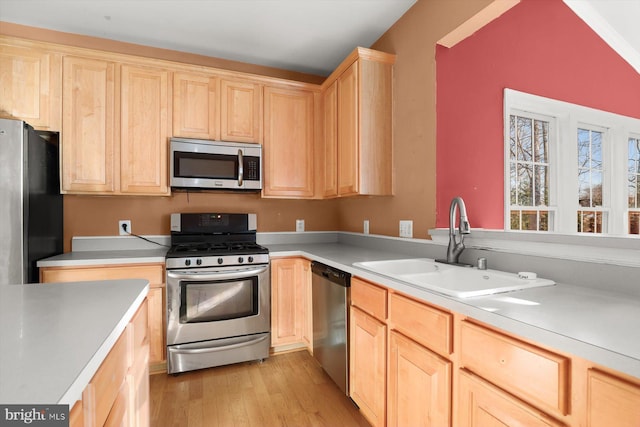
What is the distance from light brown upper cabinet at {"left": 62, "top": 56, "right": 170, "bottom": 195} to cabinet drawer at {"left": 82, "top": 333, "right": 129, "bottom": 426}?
1.94m

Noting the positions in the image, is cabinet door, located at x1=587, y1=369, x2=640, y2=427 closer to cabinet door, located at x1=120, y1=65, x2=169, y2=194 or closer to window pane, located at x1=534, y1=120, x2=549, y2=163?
window pane, located at x1=534, y1=120, x2=549, y2=163

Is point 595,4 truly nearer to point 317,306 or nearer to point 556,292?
point 556,292

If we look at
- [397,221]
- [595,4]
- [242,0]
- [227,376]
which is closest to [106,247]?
[227,376]

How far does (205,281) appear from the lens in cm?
236

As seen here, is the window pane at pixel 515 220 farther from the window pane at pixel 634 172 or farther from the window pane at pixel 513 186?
the window pane at pixel 634 172

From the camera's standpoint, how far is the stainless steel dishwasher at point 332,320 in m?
1.89

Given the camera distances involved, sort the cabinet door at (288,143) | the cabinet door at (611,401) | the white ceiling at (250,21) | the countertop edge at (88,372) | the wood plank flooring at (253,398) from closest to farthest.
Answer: the countertop edge at (88,372) → the cabinet door at (611,401) → the wood plank flooring at (253,398) → the white ceiling at (250,21) → the cabinet door at (288,143)

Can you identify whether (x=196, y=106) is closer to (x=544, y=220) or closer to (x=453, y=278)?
(x=453, y=278)

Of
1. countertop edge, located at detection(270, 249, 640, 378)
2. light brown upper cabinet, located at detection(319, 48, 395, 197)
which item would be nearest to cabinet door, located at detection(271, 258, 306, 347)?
light brown upper cabinet, located at detection(319, 48, 395, 197)

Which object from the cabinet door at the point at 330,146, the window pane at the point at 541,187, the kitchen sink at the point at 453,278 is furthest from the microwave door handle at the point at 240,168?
the window pane at the point at 541,187

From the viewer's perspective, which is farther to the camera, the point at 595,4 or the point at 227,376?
the point at 227,376

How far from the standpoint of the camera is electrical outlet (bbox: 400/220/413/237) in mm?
2250

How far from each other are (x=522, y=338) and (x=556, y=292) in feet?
1.42

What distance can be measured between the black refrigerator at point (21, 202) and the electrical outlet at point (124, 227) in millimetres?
528
